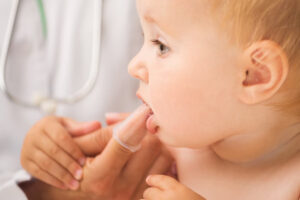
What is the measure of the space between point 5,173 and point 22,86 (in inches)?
8.2

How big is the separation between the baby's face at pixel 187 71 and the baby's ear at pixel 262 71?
1cm

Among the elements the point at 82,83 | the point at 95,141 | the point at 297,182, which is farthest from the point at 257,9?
the point at 82,83

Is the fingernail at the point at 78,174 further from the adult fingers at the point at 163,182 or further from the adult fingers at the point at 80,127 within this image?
the adult fingers at the point at 163,182

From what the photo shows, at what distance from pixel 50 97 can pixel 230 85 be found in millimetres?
558

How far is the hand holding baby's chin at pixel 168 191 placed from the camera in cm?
59

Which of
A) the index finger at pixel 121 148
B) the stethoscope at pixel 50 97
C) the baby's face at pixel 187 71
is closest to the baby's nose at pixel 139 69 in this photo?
the baby's face at pixel 187 71

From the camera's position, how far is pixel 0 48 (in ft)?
3.16

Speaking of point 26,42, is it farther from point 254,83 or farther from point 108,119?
point 254,83

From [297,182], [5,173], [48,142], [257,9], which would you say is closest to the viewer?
[257,9]

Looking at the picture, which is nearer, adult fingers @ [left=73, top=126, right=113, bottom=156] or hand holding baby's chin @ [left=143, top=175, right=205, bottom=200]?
hand holding baby's chin @ [left=143, top=175, right=205, bottom=200]

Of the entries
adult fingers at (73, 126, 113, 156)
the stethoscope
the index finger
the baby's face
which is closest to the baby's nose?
the baby's face

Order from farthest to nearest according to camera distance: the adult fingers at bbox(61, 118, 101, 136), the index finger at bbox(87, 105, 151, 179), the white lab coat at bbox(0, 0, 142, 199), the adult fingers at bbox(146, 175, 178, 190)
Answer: the white lab coat at bbox(0, 0, 142, 199) < the adult fingers at bbox(61, 118, 101, 136) < the index finger at bbox(87, 105, 151, 179) < the adult fingers at bbox(146, 175, 178, 190)

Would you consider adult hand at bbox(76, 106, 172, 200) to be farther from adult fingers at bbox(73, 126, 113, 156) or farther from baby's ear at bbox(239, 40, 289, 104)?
baby's ear at bbox(239, 40, 289, 104)

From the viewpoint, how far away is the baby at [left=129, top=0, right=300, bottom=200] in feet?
1.68
